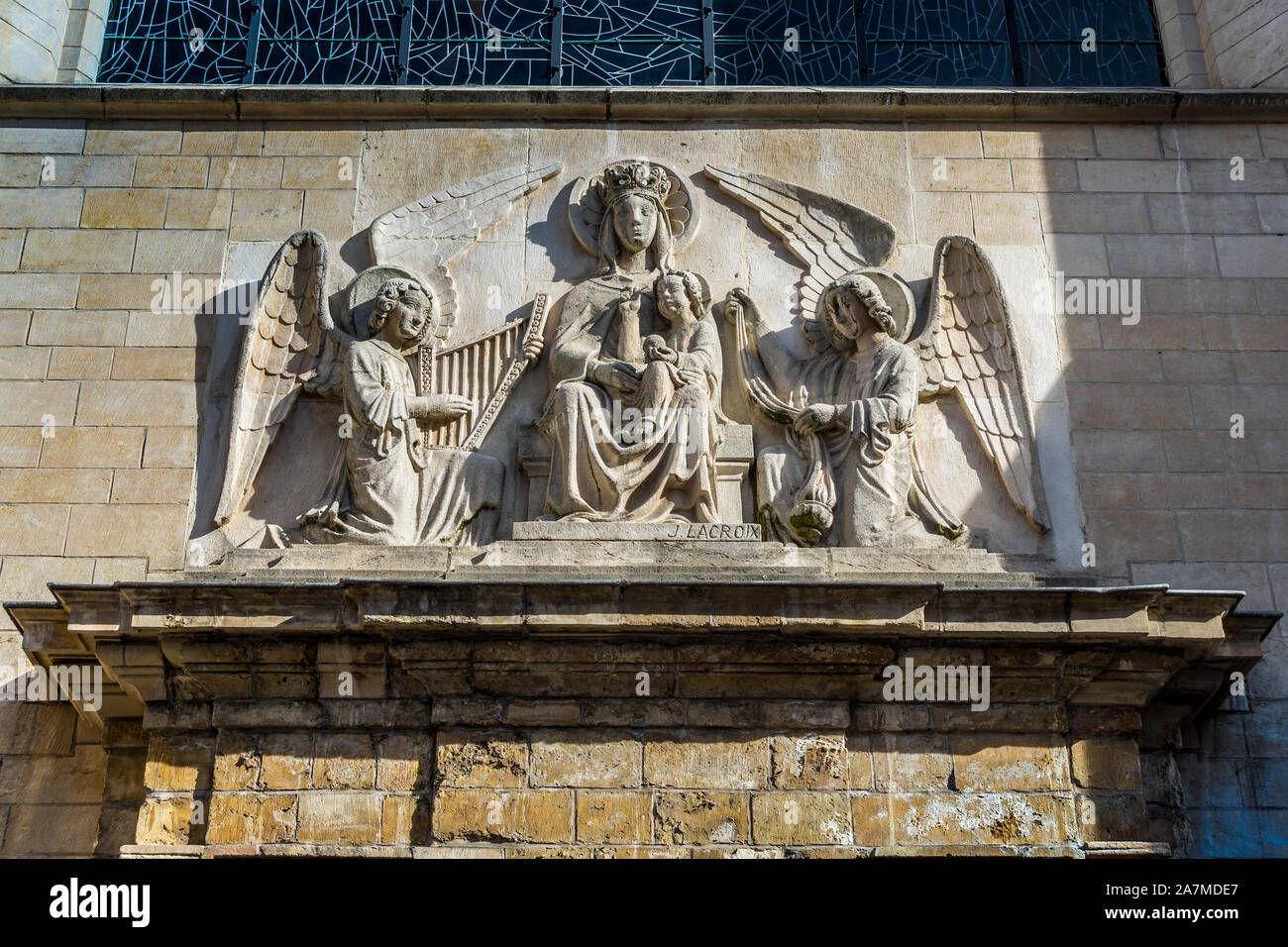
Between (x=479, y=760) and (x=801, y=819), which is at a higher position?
(x=479, y=760)

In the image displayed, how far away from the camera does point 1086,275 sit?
9.50 m

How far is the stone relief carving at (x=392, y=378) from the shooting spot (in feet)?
28.0

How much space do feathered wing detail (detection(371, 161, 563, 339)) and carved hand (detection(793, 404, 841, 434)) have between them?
2217mm

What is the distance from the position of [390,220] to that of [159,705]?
129 inches

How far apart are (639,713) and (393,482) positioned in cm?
192

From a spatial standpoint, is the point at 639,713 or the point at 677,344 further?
the point at 677,344

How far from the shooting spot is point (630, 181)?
942 cm

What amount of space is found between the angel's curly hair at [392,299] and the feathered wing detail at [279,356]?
0.24m

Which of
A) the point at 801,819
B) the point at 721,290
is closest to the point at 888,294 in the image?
the point at 721,290

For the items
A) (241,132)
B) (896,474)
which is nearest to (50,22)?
(241,132)
